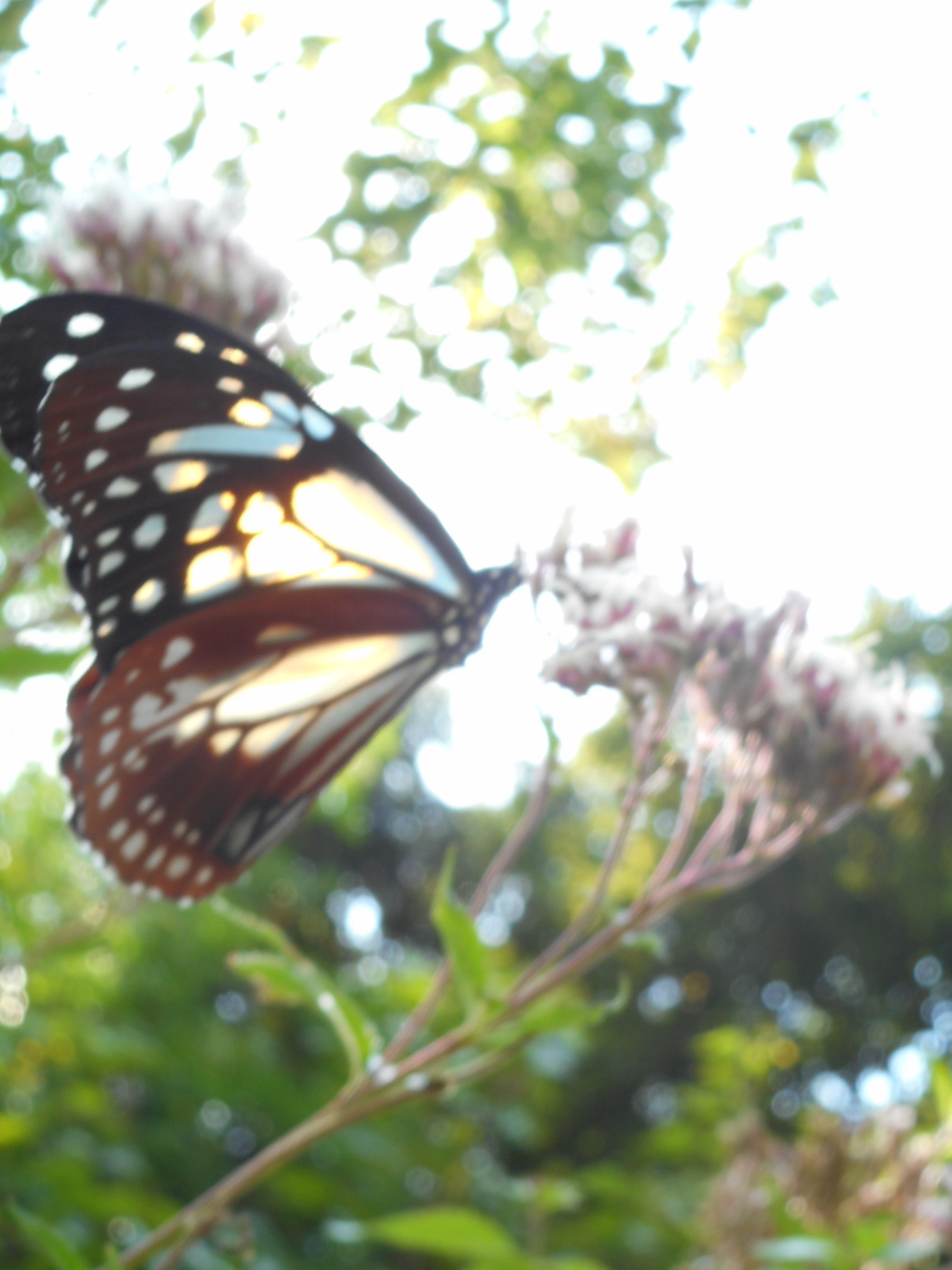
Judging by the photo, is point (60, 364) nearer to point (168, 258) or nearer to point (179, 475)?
point (179, 475)

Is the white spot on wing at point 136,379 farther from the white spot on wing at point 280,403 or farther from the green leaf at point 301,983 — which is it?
the green leaf at point 301,983

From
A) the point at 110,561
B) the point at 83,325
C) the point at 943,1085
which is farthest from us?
the point at 943,1085

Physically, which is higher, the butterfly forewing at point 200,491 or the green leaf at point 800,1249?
the butterfly forewing at point 200,491

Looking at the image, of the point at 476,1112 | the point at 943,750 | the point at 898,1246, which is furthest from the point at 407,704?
the point at 943,750

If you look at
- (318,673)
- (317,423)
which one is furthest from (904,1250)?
(317,423)

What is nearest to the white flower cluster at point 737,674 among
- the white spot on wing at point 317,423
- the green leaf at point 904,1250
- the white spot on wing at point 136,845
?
the white spot on wing at point 317,423
